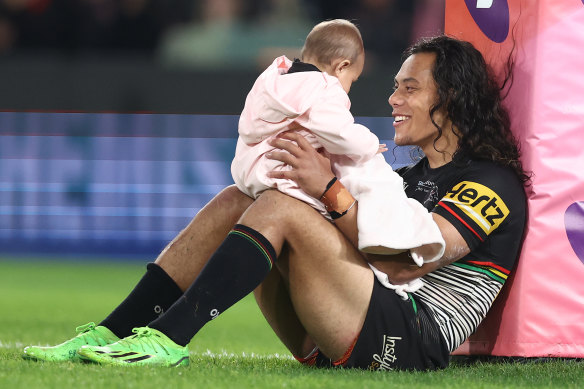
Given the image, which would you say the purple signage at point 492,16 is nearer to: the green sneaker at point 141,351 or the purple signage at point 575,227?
the purple signage at point 575,227

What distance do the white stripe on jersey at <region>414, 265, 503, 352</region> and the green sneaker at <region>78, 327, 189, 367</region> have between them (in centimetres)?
73

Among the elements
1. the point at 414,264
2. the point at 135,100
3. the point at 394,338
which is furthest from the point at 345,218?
the point at 135,100

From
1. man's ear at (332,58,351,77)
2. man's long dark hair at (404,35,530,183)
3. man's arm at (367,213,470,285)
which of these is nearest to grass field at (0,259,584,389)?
man's arm at (367,213,470,285)

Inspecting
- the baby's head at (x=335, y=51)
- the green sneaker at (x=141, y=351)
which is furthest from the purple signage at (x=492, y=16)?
the green sneaker at (x=141, y=351)

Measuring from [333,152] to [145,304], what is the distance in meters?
0.70

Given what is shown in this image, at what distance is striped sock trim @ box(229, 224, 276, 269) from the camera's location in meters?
2.33

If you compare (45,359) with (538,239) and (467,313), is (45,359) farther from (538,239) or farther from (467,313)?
(538,239)

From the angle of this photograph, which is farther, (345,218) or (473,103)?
(473,103)

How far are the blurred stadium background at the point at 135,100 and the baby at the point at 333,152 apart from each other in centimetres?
477

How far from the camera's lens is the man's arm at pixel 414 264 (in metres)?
2.47

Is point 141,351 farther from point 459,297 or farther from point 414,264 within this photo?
point 459,297

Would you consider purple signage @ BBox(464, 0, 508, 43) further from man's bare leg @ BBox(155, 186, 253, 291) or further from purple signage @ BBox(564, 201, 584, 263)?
man's bare leg @ BBox(155, 186, 253, 291)

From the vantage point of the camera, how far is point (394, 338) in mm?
2467

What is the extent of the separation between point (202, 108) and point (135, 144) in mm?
1348
